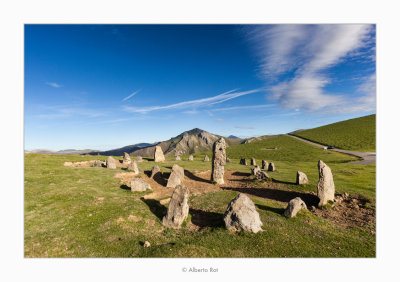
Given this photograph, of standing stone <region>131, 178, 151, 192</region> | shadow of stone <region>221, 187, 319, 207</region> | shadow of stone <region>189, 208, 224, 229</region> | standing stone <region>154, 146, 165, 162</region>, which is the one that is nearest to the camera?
shadow of stone <region>189, 208, 224, 229</region>

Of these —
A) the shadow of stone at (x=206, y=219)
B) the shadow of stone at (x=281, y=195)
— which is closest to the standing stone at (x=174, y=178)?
the shadow of stone at (x=206, y=219)

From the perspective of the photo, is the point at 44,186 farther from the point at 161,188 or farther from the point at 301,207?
the point at 301,207

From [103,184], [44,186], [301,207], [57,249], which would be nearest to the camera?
[57,249]

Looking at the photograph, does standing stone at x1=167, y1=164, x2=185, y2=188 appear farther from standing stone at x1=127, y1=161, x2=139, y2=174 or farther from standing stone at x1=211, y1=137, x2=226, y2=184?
standing stone at x1=127, y1=161, x2=139, y2=174

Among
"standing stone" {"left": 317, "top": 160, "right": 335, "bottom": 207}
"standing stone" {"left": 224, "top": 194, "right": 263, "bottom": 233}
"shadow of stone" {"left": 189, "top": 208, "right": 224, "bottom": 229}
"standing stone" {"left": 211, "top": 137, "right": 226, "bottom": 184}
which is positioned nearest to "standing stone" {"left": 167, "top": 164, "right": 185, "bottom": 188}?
"standing stone" {"left": 211, "top": 137, "right": 226, "bottom": 184}

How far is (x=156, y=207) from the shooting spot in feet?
55.7

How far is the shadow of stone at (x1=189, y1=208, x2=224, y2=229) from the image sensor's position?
13770mm

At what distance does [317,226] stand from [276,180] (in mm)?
14124

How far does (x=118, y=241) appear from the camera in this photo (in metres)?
10.9

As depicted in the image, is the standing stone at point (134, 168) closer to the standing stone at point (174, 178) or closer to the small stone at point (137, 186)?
the standing stone at point (174, 178)

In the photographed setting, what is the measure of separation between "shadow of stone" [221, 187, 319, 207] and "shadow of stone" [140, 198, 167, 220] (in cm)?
1179

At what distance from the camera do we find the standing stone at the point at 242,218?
39.1ft

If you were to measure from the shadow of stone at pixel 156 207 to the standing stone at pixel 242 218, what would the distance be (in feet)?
20.4

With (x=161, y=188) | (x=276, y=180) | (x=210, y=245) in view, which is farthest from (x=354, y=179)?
(x=161, y=188)
